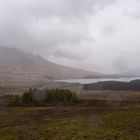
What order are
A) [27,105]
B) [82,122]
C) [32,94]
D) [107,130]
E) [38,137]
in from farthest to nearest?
[32,94]
[27,105]
[82,122]
[107,130]
[38,137]

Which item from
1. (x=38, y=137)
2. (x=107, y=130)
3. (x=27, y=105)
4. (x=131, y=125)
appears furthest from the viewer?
(x=27, y=105)

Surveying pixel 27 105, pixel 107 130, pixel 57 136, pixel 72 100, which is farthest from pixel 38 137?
pixel 72 100

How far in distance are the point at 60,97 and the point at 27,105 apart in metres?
13.8

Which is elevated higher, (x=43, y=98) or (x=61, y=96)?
(x=61, y=96)

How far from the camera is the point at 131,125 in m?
49.3

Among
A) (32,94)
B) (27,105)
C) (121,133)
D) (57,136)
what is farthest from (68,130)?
(32,94)

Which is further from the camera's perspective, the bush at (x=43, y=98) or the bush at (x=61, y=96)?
the bush at (x=61, y=96)

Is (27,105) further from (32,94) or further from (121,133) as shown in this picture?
(121,133)

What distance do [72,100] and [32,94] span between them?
47.8ft

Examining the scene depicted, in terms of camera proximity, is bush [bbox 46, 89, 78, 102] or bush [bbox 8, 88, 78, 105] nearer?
bush [bbox 8, 88, 78, 105]

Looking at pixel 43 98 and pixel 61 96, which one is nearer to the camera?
pixel 43 98

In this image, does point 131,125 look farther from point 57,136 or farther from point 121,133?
point 57,136

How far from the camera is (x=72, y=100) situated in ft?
352

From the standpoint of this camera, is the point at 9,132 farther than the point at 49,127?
No
